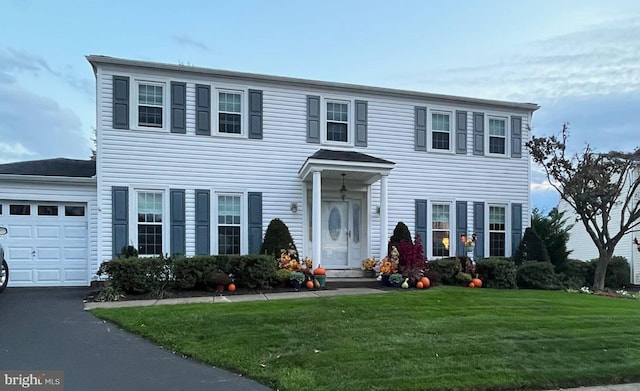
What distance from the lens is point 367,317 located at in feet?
25.7

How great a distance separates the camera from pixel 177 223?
1286 cm

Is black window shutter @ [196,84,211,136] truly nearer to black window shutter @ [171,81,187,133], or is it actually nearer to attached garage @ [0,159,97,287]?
black window shutter @ [171,81,187,133]

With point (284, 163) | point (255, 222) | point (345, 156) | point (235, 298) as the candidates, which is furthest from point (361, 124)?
point (235, 298)

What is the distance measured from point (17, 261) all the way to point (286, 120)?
806cm

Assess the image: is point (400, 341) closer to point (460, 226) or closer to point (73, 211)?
point (460, 226)

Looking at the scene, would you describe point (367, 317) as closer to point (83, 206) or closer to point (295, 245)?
point (295, 245)

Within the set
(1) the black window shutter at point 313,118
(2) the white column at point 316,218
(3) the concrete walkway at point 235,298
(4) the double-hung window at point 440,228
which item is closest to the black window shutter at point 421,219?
(4) the double-hung window at point 440,228

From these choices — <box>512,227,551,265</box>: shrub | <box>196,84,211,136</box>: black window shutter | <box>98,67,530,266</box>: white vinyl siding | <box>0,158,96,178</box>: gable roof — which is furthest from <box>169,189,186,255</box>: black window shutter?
<box>512,227,551,265</box>: shrub

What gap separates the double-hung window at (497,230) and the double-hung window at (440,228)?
5.20 feet

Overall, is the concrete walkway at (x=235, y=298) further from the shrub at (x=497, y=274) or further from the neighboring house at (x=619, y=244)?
the neighboring house at (x=619, y=244)

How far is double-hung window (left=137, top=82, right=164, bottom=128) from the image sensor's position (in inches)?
502

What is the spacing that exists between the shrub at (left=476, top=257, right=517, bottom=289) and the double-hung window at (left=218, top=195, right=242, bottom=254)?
7.03 m

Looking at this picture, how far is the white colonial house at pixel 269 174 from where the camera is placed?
12414 mm

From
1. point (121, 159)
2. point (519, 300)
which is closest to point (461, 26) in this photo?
point (519, 300)
